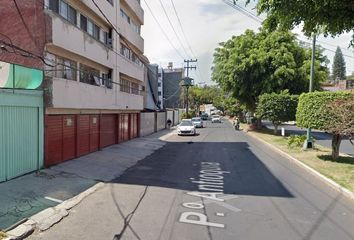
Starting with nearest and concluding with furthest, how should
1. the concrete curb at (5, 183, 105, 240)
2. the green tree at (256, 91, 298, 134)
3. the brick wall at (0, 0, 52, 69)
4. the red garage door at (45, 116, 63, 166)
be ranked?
the concrete curb at (5, 183, 105, 240) → the brick wall at (0, 0, 52, 69) → the red garage door at (45, 116, 63, 166) → the green tree at (256, 91, 298, 134)

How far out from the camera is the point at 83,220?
7.75 m

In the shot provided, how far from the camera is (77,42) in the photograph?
16.3m

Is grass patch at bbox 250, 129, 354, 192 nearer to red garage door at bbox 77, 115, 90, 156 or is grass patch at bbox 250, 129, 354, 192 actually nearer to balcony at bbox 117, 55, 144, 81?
red garage door at bbox 77, 115, 90, 156

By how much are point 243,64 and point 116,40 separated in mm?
16966

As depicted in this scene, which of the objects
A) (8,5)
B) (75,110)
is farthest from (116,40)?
(8,5)

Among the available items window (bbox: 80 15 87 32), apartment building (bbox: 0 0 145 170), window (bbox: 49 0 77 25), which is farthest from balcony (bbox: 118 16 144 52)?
window (bbox: 49 0 77 25)

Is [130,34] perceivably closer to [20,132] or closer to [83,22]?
[83,22]

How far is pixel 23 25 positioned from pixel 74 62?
4266 millimetres

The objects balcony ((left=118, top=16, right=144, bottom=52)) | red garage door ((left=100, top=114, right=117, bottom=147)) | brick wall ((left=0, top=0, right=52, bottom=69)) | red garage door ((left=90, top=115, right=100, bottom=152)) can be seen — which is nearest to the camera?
brick wall ((left=0, top=0, right=52, bottom=69))

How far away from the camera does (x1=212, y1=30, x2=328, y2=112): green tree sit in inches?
1368

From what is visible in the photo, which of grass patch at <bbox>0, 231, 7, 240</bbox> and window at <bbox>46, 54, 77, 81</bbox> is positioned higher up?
window at <bbox>46, 54, 77, 81</bbox>

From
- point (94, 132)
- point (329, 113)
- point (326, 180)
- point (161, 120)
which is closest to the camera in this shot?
point (326, 180)

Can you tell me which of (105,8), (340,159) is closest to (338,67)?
(340,159)

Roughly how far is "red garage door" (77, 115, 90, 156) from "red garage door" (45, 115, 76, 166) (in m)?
0.57
